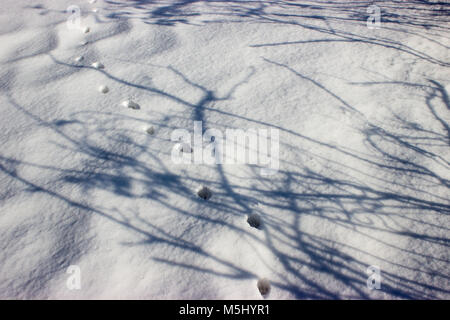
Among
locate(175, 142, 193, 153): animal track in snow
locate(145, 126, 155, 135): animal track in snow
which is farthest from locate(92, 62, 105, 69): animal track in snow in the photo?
locate(175, 142, 193, 153): animal track in snow

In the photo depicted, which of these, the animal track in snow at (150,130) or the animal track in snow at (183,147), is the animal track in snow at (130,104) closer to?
the animal track in snow at (150,130)

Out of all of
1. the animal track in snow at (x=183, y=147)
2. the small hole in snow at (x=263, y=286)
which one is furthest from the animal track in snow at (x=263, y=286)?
the animal track in snow at (x=183, y=147)

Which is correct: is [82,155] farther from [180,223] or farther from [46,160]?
[180,223]

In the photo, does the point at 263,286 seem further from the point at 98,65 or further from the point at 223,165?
the point at 98,65

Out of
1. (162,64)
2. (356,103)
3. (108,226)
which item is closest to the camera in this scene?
(108,226)

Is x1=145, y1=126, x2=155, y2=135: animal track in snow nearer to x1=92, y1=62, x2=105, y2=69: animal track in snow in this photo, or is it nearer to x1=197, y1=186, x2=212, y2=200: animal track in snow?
x1=197, y1=186, x2=212, y2=200: animal track in snow
